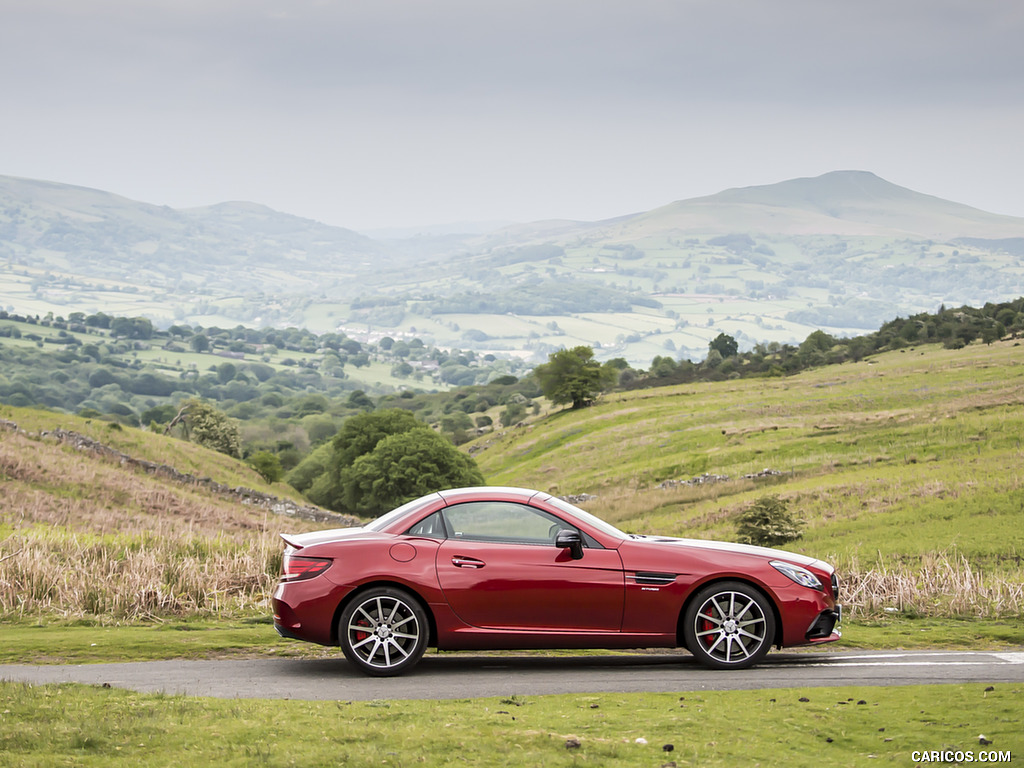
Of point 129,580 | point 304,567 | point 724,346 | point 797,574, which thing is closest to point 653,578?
point 797,574

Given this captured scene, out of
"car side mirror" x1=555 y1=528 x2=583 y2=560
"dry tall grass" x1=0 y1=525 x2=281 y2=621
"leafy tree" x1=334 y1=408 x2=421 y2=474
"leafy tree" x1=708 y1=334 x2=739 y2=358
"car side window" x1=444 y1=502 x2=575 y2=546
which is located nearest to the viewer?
"car side mirror" x1=555 y1=528 x2=583 y2=560

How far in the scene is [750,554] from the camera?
11.3 metres

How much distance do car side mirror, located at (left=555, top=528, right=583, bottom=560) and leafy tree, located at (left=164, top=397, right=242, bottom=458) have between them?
3044 inches

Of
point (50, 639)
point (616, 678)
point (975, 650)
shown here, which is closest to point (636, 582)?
point (616, 678)

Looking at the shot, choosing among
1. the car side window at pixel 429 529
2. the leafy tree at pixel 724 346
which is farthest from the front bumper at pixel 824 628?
the leafy tree at pixel 724 346

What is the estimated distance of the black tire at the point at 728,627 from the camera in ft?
36.2

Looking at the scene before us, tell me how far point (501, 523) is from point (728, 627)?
2902mm

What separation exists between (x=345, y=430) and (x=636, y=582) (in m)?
75.4

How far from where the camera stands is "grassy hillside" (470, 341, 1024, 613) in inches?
1142

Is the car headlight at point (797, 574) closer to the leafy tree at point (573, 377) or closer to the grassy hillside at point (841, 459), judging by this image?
the grassy hillside at point (841, 459)

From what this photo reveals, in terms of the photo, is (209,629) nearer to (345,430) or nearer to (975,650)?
(975,650)

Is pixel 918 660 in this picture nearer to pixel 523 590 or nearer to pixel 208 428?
pixel 523 590

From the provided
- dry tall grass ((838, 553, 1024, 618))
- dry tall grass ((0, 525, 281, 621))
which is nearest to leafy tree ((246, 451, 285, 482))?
dry tall grass ((0, 525, 281, 621))

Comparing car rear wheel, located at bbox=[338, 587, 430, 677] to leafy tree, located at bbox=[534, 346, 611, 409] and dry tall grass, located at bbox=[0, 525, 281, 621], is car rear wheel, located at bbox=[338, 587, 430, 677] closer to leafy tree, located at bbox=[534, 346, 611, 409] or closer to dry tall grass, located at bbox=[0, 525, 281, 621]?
dry tall grass, located at bbox=[0, 525, 281, 621]
